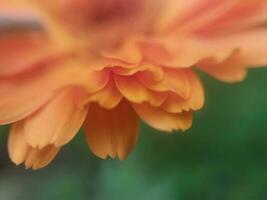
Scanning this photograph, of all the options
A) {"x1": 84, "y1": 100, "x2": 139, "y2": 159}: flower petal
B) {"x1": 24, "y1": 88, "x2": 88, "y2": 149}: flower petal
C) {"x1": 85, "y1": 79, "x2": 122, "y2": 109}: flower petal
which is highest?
{"x1": 85, "y1": 79, "x2": 122, "y2": 109}: flower petal

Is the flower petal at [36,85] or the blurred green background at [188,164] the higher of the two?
the flower petal at [36,85]

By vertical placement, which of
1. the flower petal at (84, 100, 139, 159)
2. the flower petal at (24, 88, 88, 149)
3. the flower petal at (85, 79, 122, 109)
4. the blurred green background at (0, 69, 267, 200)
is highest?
the flower petal at (85, 79, 122, 109)

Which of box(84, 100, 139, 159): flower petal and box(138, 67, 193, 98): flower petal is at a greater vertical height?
box(138, 67, 193, 98): flower petal

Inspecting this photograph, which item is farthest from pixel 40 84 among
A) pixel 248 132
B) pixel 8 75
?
pixel 248 132

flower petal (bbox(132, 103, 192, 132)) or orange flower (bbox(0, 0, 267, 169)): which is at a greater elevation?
orange flower (bbox(0, 0, 267, 169))
